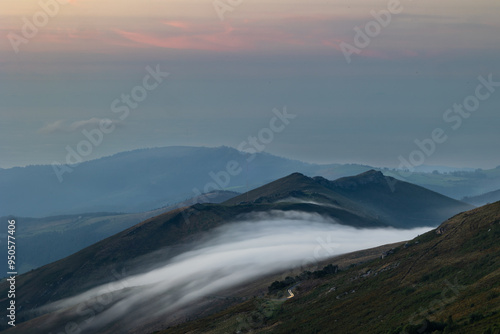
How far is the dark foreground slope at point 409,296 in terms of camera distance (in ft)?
316

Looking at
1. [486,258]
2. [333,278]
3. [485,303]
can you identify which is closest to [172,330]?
[333,278]

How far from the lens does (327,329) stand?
118188 millimetres

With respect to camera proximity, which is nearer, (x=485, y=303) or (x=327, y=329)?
(x=485, y=303)

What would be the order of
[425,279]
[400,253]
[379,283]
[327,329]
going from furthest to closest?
[400,253] < [379,283] < [425,279] < [327,329]

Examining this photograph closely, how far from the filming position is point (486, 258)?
12125cm

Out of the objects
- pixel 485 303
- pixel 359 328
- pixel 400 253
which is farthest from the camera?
pixel 400 253

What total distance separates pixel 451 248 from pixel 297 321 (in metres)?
36.6

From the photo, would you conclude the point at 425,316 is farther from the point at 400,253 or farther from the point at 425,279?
the point at 400,253

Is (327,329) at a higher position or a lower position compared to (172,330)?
lower

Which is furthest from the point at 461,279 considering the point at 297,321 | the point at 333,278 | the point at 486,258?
the point at 333,278

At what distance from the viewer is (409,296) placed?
392 ft

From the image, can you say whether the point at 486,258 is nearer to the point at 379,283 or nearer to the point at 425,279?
the point at 425,279

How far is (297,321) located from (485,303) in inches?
1773

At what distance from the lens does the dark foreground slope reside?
9631 centimetres
